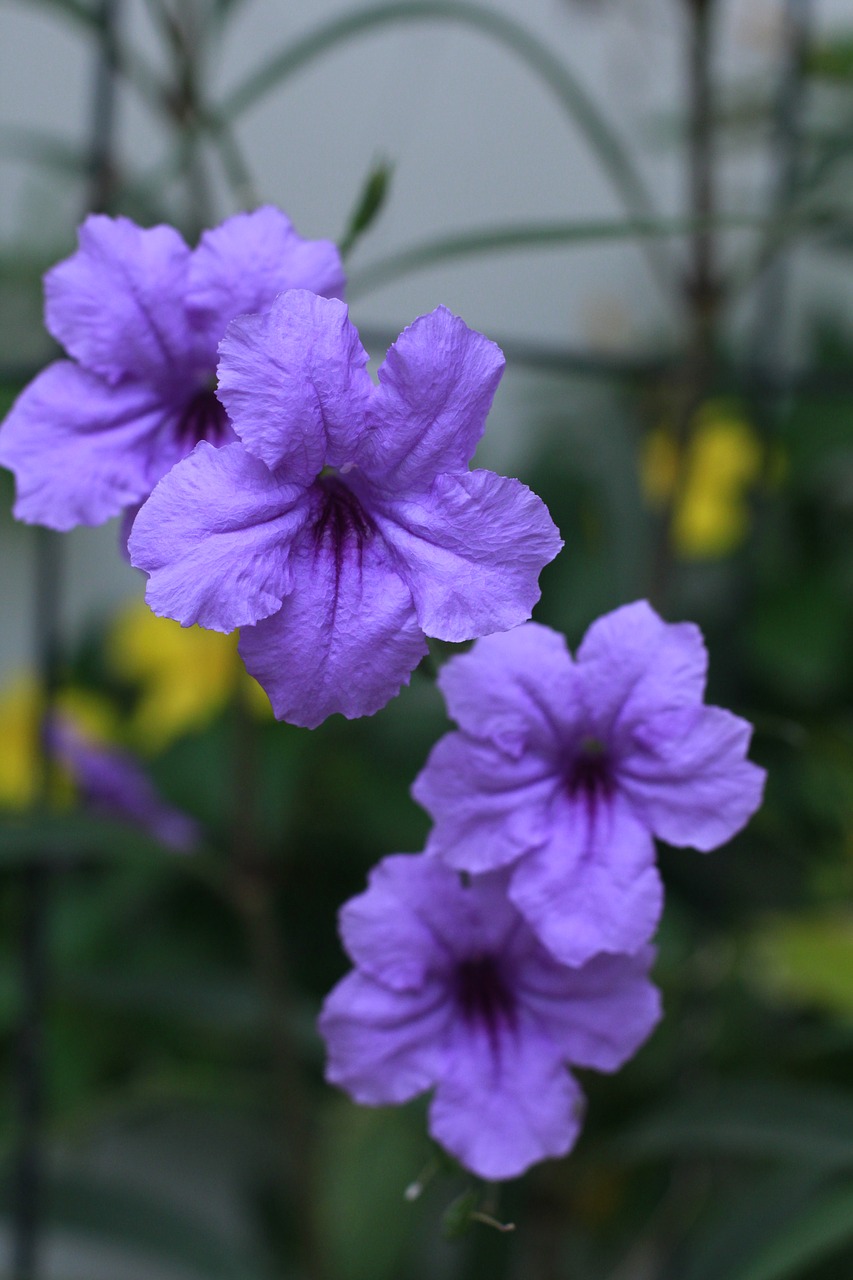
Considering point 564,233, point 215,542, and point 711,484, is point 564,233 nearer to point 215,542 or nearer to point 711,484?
point 215,542

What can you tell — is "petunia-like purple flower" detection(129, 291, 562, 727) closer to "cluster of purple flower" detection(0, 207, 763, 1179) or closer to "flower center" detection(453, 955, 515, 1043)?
"cluster of purple flower" detection(0, 207, 763, 1179)

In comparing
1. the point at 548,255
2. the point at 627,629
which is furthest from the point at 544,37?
the point at 627,629

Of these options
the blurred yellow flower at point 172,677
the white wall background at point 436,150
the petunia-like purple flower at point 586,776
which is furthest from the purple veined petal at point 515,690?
the white wall background at point 436,150

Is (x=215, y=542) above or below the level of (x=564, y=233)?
below

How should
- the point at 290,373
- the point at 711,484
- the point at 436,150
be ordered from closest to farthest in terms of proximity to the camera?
the point at 290,373 < the point at 711,484 < the point at 436,150

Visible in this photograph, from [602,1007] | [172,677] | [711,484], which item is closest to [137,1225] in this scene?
[602,1007]

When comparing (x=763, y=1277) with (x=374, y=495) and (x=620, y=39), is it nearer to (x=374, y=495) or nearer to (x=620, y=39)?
(x=374, y=495)
